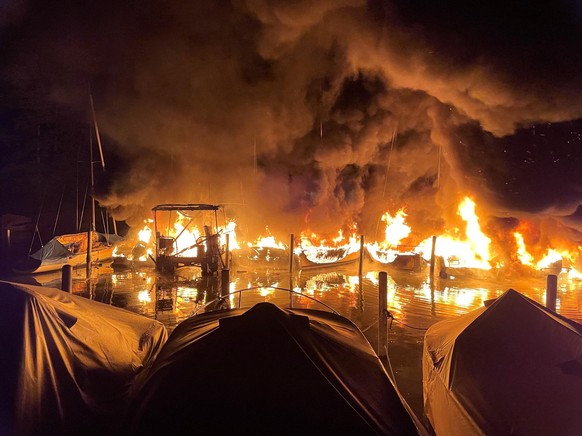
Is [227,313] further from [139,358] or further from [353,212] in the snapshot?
[353,212]

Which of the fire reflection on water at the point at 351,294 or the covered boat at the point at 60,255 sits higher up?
the covered boat at the point at 60,255

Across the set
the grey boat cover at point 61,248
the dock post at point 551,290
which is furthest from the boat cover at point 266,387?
the grey boat cover at point 61,248

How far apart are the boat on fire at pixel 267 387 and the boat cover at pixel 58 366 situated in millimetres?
650

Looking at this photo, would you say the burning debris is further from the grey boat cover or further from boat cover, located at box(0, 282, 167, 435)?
boat cover, located at box(0, 282, 167, 435)

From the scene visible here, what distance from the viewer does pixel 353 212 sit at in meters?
25.2

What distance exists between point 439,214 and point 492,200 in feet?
30.2

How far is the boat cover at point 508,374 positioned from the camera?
449 cm

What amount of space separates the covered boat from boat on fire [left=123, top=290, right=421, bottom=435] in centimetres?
1535

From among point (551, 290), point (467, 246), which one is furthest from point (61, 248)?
point (467, 246)

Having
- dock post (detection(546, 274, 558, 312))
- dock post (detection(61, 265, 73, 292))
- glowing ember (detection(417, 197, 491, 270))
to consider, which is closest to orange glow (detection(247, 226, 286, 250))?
glowing ember (detection(417, 197, 491, 270))

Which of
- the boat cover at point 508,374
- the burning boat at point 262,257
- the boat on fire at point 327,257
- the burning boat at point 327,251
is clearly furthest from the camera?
the burning boat at point 262,257

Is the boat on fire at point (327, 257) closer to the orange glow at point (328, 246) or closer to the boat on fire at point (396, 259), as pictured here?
the orange glow at point (328, 246)

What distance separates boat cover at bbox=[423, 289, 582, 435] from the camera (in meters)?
4.49

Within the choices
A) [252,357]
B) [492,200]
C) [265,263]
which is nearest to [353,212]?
[265,263]
